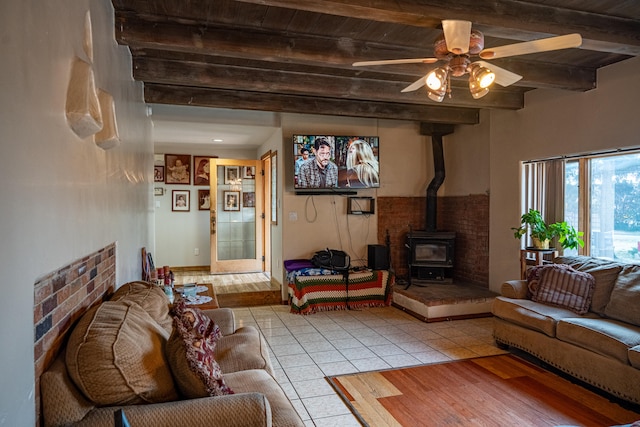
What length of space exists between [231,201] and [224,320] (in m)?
4.83

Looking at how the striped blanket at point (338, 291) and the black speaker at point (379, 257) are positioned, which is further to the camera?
the black speaker at point (379, 257)

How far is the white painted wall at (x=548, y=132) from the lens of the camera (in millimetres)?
3688

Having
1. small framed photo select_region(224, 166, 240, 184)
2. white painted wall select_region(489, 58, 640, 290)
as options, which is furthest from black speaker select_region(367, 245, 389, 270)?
small framed photo select_region(224, 166, 240, 184)

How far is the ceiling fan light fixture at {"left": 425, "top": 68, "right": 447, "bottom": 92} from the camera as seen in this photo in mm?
2590

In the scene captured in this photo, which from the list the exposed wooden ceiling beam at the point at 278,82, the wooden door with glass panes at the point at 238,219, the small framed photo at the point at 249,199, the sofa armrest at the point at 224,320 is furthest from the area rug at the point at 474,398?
the small framed photo at the point at 249,199

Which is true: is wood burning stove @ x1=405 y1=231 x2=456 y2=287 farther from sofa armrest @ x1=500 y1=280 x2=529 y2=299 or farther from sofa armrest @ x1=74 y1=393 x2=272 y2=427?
sofa armrest @ x1=74 y1=393 x2=272 y2=427

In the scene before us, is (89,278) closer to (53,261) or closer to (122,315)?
(122,315)

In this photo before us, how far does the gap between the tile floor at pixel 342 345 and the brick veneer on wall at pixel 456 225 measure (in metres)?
0.90

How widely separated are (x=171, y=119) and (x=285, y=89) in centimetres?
220

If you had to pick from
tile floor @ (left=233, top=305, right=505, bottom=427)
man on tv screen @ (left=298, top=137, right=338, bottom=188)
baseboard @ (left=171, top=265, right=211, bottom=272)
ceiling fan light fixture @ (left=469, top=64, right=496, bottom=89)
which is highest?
ceiling fan light fixture @ (left=469, top=64, right=496, bottom=89)

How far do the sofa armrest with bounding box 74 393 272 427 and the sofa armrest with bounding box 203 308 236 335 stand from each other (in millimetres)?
1374

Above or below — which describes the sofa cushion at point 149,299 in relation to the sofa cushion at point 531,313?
above

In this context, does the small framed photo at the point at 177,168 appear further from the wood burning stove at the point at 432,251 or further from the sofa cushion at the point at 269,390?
the sofa cushion at the point at 269,390

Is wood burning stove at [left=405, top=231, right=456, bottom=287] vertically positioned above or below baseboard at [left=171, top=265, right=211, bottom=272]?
above
